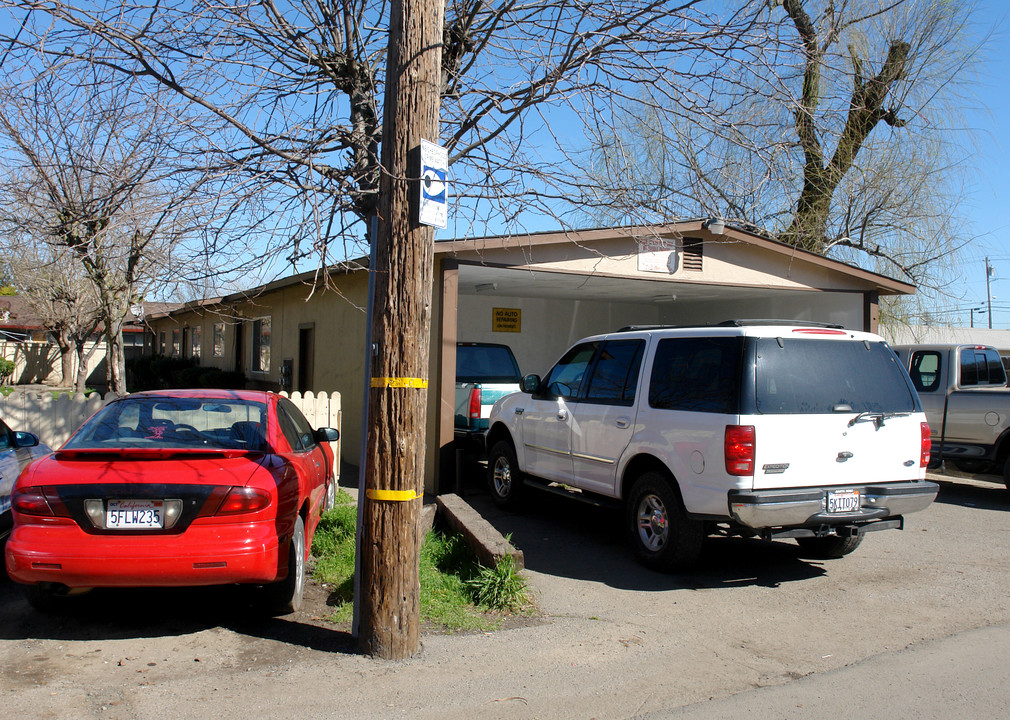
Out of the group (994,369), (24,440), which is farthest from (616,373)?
(994,369)

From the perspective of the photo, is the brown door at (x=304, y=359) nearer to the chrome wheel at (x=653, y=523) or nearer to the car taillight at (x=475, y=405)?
the car taillight at (x=475, y=405)

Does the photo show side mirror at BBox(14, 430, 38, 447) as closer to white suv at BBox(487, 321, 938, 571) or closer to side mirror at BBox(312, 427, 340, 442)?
side mirror at BBox(312, 427, 340, 442)

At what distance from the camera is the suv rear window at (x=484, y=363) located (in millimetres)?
11922

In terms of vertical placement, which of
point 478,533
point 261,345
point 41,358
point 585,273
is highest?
point 585,273

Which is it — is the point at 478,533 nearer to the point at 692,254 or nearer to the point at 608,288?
the point at 692,254

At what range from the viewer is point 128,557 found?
15.5 feet

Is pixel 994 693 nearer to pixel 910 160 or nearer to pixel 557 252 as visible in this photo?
pixel 557 252

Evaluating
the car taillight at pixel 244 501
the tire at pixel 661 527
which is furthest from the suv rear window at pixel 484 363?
the car taillight at pixel 244 501

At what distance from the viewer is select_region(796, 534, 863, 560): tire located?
7246 millimetres

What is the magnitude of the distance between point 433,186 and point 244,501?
7.58 ft

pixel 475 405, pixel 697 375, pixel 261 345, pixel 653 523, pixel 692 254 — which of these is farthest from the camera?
pixel 261 345

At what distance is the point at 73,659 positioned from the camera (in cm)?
472

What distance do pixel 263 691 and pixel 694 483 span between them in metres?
3.52

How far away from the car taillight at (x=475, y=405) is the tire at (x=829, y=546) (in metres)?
4.71
